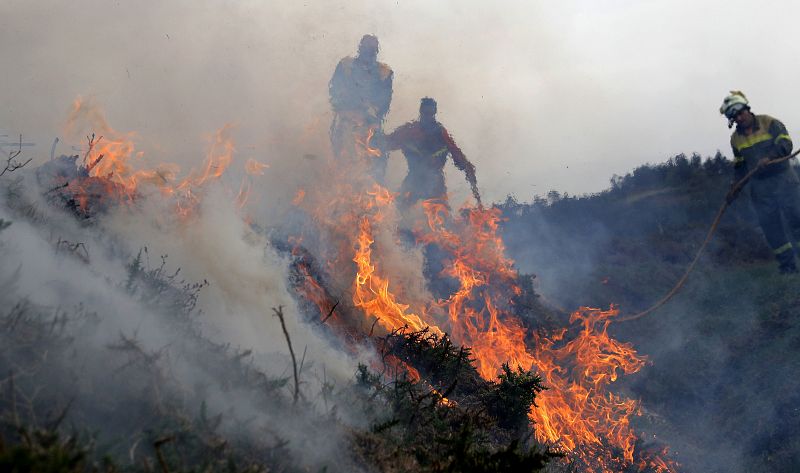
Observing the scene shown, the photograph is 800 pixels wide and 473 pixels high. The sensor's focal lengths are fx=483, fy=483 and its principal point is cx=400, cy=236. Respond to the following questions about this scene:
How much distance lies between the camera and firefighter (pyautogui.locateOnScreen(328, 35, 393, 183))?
43.7ft

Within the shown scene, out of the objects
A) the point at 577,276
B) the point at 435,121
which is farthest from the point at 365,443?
the point at 577,276

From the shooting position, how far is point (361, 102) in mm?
13688

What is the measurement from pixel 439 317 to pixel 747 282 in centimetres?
1115

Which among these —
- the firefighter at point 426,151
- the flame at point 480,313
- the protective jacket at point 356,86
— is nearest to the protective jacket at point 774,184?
the flame at point 480,313

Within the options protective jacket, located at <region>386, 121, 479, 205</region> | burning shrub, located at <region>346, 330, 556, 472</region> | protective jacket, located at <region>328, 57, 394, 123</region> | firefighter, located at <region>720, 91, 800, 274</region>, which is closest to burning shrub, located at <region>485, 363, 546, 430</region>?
burning shrub, located at <region>346, 330, 556, 472</region>

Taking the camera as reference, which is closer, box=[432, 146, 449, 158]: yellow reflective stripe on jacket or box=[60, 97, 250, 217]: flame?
box=[60, 97, 250, 217]: flame

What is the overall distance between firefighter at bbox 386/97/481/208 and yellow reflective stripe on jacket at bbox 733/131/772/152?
22.5 feet

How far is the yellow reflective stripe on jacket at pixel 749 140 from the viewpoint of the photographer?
8.03 meters

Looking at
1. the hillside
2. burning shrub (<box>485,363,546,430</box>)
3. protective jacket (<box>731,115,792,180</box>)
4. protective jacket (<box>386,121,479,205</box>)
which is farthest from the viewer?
protective jacket (<box>386,121,479,205</box>)

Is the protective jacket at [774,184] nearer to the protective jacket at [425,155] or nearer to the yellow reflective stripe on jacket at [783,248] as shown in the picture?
the yellow reflective stripe on jacket at [783,248]

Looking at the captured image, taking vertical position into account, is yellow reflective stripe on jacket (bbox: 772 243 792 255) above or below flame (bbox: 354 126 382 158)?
below

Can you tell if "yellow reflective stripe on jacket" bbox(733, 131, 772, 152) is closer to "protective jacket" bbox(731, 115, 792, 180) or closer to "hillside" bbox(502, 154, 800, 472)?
"protective jacket" bbox(731, 115, 792, 180)

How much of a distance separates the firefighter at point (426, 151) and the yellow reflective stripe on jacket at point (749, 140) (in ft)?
22.5

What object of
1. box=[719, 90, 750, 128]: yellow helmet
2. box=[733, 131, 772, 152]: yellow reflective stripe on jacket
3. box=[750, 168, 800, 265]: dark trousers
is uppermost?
box=[719, 90, 750, 128]: yellow helmet
